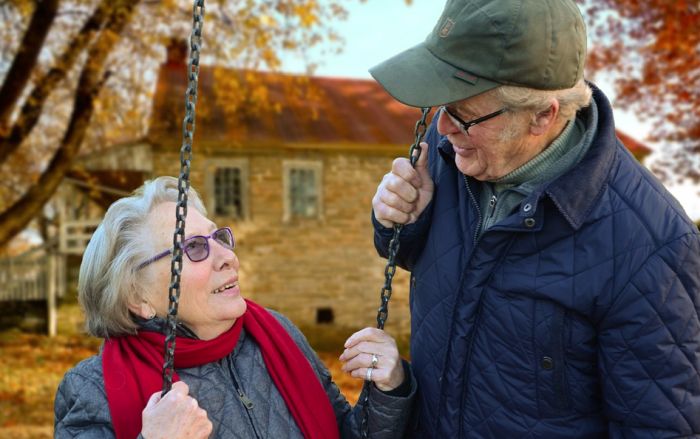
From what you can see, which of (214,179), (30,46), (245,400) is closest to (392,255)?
(245,400)

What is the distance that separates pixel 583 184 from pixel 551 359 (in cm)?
49

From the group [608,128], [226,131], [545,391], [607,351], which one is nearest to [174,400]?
[545,391]

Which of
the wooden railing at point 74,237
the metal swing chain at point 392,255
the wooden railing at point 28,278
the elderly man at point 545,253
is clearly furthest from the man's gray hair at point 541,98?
the wooden railing at point 28,278

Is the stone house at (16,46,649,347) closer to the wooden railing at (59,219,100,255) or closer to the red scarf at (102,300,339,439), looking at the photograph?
the wooden railing at (59,219,100,255)

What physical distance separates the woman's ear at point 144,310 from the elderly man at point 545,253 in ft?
2.99

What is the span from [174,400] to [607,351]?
1.21m

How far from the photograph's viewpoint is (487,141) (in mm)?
1860

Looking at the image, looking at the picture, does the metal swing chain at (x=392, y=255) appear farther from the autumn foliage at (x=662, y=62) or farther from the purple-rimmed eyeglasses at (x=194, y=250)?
the autumn foliage at (x=662, y=62)

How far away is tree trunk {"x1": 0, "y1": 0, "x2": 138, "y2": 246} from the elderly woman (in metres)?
7.60

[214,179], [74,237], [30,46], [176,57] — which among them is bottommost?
[74,237]

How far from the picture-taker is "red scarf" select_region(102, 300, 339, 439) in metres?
1.98

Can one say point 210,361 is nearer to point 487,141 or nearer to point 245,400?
point 245,400

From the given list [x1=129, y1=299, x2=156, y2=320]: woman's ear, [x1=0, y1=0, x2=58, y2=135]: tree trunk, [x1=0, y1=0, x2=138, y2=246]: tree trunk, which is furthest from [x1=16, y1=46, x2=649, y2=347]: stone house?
[x1=129, y1=299, x2=156, y2=320]: woman's ear

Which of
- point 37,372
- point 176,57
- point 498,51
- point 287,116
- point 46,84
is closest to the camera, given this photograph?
point 498,51
